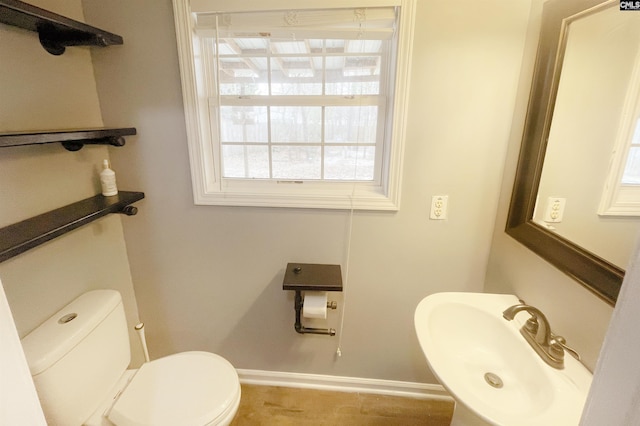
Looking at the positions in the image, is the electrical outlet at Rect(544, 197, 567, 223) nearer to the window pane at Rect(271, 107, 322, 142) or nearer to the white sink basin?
the white sink basin

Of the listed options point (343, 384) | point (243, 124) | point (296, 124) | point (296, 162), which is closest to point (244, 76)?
point (243, 124)

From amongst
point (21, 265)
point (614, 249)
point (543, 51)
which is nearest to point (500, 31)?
point (543, 51)

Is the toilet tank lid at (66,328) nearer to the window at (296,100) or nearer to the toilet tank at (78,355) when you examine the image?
the toilet tank at (78,355)

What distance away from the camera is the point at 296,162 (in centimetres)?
149

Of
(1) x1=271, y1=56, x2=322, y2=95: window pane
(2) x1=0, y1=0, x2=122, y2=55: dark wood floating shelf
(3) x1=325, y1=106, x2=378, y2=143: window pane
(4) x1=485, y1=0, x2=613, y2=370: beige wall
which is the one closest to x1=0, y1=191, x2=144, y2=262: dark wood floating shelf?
(2) x1=0, y1=0, x2=122, y2=55: dark wood floating shelf

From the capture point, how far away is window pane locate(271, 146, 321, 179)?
147 cm

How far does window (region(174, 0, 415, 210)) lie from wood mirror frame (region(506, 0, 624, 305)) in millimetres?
465

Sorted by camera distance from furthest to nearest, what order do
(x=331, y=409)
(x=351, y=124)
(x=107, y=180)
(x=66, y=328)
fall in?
1. (x=331, y=409)
2. (x=351, y=124)
3. (x=107, y=180)
4. (x=66, y=328)

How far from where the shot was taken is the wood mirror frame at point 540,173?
0.86m

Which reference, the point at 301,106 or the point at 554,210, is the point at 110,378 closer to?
the point at 301,106

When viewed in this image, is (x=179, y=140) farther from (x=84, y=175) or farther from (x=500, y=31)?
(x=500, y=31)

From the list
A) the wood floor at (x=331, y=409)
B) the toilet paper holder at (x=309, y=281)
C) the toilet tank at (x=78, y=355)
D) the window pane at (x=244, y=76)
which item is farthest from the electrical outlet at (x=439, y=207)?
the toilet tank at (x=78, y=355)

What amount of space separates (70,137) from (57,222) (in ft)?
0.98

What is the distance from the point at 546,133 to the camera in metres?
1.07
